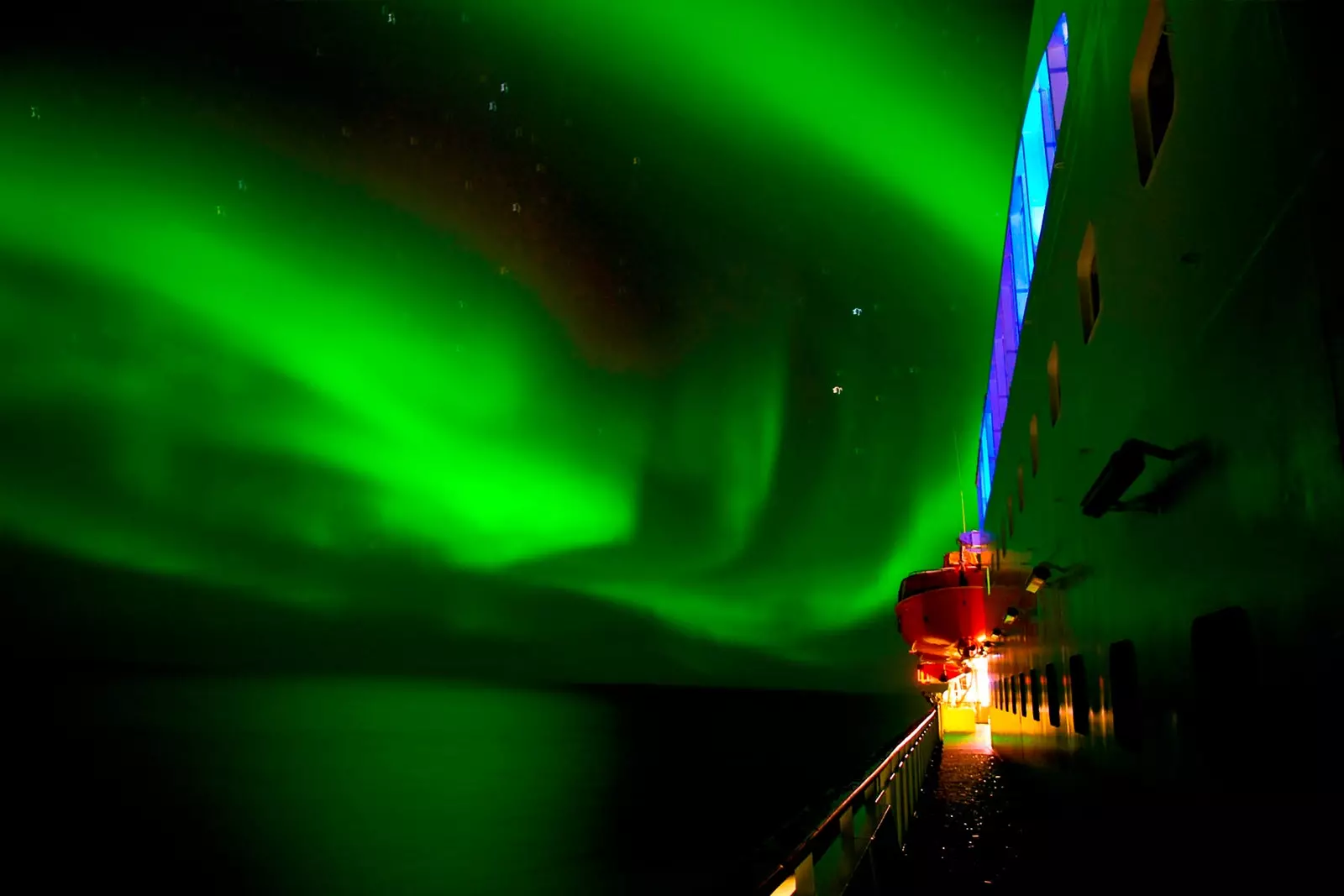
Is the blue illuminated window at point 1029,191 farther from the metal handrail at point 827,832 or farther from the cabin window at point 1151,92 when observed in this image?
the metal handrail at point 827,832

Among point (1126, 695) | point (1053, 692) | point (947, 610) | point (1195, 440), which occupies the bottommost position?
point (1126, 695)

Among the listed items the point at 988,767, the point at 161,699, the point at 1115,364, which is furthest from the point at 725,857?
the point at 161,699

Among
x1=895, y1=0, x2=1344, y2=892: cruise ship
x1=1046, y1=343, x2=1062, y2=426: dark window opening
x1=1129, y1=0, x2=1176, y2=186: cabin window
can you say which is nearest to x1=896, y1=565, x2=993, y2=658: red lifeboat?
x1=1046, y1=343, x2=1062, y2=426: dark window opening

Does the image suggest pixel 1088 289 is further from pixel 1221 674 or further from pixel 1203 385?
pixel 1221 674

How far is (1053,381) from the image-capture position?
12695 mm

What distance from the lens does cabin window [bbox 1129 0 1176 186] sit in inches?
247

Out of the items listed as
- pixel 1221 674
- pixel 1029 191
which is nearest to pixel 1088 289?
pixel 1221 674

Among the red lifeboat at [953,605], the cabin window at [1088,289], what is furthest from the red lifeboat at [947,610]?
the cabin window at [1088,289]

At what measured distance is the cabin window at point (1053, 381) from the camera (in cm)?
1227

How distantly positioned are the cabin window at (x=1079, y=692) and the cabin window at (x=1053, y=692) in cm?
167

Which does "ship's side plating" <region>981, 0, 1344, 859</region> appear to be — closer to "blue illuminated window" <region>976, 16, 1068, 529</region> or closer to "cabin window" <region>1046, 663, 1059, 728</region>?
"cabin window" <region>1046, 663, 1059, 728</region>

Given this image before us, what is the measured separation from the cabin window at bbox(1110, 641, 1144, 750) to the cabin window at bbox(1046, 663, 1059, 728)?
201 inches

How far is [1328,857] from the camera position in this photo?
386 cm

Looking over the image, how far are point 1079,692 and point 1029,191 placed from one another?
29.2ft
